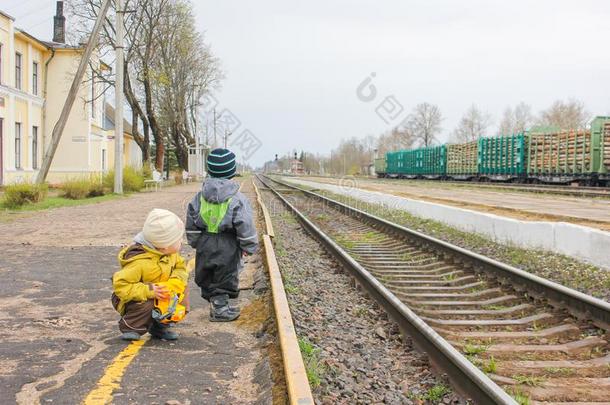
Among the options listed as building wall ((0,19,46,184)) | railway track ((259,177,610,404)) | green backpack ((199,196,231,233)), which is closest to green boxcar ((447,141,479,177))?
building wall ((0,19,46,184))

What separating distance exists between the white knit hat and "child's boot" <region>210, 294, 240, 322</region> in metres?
1.15

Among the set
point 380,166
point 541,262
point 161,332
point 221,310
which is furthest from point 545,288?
point 380,166

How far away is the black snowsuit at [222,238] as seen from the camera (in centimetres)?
515

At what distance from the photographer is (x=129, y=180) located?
2939 centimetres

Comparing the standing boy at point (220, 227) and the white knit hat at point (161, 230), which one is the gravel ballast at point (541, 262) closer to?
the standing boy at point (220, 227)

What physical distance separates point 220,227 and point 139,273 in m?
0.88

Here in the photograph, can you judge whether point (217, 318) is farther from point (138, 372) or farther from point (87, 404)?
point (87, 404)

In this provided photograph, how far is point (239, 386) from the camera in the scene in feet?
12.9

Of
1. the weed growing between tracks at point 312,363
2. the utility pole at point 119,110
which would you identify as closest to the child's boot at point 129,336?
the weed growing between tracks at point 312,363

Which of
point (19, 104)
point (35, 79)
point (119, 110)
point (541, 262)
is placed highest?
point (35, 79)

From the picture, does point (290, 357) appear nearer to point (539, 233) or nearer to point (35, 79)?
point (539, 233)

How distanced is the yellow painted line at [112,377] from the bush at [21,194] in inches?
618

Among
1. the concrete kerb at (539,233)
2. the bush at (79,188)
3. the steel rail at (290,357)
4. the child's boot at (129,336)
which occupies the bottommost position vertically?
the child's boot at (129,336)

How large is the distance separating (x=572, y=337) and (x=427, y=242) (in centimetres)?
552
